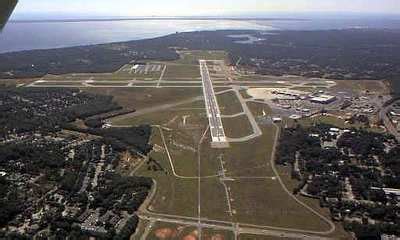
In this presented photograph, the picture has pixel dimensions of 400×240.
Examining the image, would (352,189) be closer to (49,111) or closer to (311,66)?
(49,111)

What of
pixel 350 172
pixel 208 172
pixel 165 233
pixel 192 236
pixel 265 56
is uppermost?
pixel 265 56

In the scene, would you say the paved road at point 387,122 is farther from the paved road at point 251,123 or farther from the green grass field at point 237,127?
the green grass field at point 237,127

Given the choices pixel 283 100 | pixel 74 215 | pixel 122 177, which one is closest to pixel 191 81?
pixel 283 100

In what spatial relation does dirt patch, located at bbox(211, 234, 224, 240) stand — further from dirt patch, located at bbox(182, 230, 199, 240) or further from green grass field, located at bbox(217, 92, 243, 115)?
green grass field, located at bbox(217, 92, 243, 115)

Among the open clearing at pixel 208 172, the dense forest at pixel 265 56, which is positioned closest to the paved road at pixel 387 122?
the open clearing at pixel 208 172

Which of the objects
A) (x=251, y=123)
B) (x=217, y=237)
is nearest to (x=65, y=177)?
(x=217, y=237)

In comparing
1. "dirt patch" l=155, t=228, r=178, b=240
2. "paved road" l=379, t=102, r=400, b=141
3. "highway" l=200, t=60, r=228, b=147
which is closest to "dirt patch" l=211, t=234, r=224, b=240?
"dirt patch" l=155, t=228, r=178, b=240

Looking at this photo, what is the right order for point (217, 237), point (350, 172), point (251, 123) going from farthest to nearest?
point (251, 123), point (350, 172), point (217, 237)

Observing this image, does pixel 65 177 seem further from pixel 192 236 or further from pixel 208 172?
pixel 192 236
